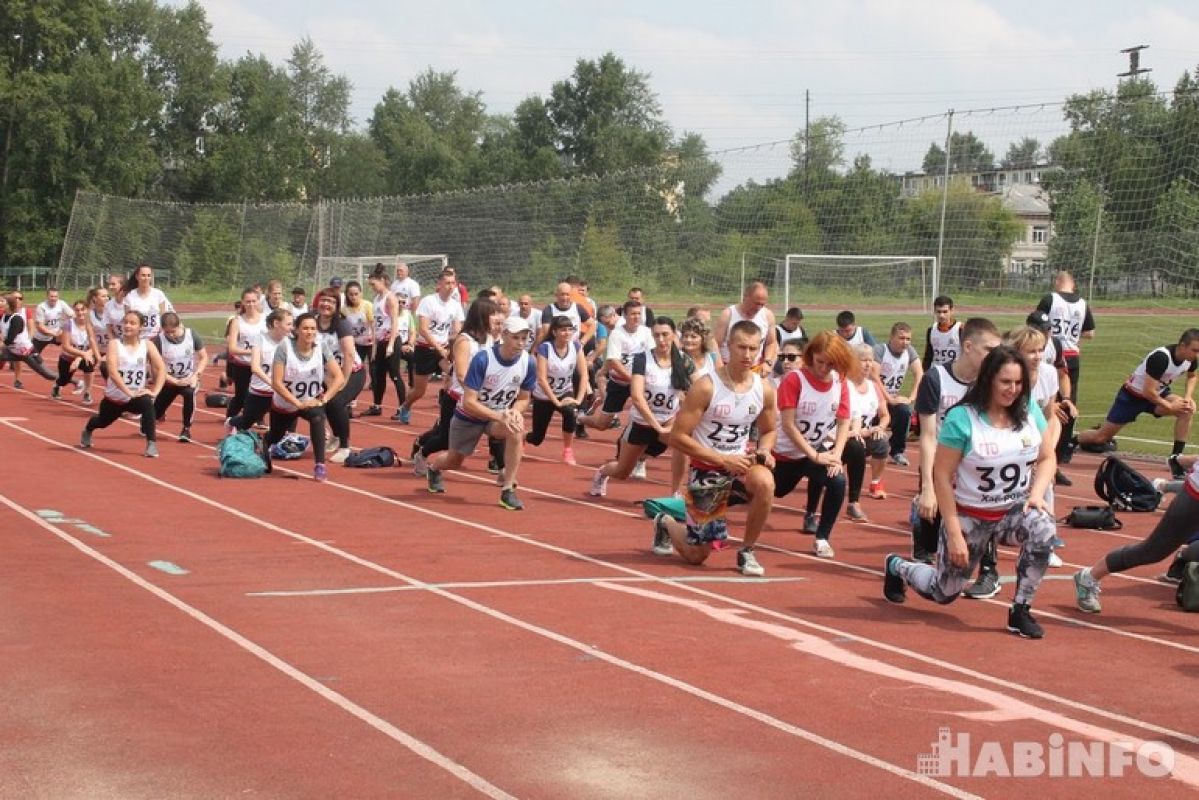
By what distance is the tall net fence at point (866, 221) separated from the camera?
2114 cm

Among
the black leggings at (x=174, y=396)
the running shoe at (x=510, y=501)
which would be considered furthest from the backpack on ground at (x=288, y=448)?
the running shoe at (x=510, y=501)

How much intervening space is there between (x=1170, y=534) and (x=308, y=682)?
4899mm

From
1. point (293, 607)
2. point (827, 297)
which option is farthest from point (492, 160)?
point (293, 607)

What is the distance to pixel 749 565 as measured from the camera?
33.4 ft

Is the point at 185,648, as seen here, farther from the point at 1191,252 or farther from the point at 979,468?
the point at 1191,252

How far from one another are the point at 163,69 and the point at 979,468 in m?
82.6

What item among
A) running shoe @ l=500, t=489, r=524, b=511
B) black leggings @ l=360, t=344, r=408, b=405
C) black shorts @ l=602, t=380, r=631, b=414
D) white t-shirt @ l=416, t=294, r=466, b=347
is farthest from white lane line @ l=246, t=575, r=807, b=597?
black leggings @ l=360, t=344, r=408, b=405

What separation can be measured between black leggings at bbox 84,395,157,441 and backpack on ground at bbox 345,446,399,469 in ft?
8.13

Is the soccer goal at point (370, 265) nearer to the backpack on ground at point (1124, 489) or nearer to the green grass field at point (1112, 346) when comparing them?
the green grass field at point (1112, 346)

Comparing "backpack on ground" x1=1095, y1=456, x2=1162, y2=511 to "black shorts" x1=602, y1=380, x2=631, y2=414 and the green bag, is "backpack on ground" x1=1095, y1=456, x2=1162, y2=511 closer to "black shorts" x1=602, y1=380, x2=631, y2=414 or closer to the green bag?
the green bag

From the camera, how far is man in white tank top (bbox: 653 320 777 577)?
1007 cm

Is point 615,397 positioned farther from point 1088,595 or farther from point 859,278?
point 859,278

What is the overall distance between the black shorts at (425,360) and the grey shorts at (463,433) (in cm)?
626

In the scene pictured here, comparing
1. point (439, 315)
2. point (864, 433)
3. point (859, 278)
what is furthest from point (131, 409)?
point (859, 278)
